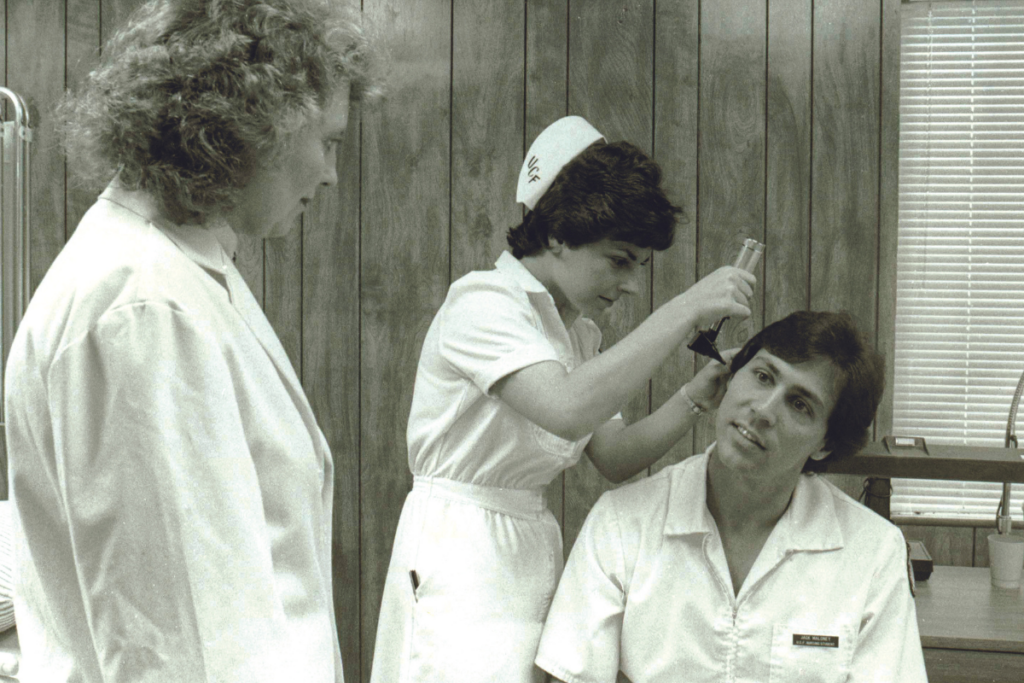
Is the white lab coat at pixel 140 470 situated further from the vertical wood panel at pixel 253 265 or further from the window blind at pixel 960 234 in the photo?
the window blind at pixel 960 234

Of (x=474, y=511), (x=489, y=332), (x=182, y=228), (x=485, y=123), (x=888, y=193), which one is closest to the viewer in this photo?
(x=182, y=228)

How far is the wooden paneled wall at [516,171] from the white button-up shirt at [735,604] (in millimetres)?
862

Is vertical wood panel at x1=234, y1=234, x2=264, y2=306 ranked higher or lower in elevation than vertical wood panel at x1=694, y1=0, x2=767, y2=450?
lower

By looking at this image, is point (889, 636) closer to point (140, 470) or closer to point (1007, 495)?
point (1007, 495)

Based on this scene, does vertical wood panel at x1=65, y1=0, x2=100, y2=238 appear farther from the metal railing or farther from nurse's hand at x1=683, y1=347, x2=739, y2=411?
nurse's hand at x1=683, y1=347, x2=739, y2=411

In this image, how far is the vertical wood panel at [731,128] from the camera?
8.52 feet

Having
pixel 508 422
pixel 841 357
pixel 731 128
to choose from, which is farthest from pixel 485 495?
pixel 731 128

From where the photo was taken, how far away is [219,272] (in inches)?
39.6

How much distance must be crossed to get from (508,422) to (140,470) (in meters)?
1.00

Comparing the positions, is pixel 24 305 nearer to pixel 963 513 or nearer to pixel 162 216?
pixel 162 216

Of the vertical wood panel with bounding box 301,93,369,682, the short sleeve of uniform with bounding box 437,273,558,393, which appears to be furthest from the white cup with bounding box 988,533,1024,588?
the vertical wood panel with bounding box 301,93,369,682

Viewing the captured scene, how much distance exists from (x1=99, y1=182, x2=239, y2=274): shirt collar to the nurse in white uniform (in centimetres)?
70

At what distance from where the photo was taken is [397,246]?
9.00ft

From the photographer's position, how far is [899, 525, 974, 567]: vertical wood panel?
2609mm
